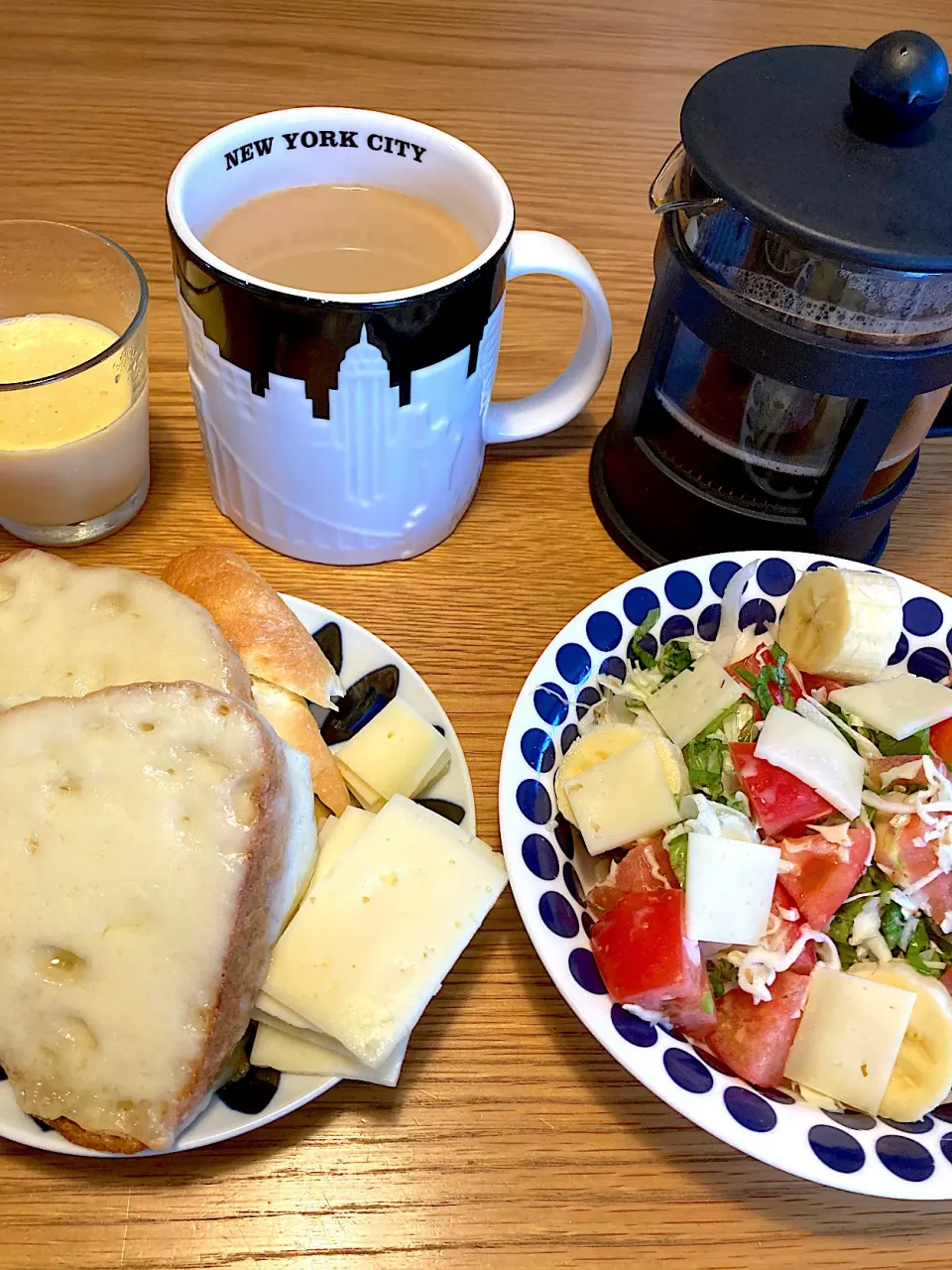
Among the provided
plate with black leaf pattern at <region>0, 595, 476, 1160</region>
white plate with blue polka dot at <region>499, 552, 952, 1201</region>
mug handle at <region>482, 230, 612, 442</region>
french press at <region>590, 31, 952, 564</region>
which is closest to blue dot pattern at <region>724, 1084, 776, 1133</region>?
white plate with blue polka dot at <region>499, 552, 952, 1201</region>

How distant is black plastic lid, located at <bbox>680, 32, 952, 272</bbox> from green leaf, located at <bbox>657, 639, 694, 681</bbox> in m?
0.32

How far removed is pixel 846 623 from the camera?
760 millimetres

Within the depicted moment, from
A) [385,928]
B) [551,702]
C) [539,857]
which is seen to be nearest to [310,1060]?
[385,928]

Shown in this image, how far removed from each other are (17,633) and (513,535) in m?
0.47

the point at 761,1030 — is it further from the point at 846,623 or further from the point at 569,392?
the point at 569,392

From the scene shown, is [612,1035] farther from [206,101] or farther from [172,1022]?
[206,101]

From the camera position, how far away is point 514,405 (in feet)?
3.20

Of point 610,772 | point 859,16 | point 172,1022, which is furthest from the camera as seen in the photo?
point 859,16

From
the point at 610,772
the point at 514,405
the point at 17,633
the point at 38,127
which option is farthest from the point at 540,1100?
the point at 38,127

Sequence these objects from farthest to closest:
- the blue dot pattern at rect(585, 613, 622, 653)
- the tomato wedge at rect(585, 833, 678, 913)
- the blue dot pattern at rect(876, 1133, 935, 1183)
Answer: the blue dot pattern at rect(585, 613, 622, 653)
the tomato wedge at rect(585, 833, 678, 913)
the blue dot pattern at rect(876, 1133, 935, 1183)

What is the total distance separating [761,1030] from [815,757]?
0.61 ft

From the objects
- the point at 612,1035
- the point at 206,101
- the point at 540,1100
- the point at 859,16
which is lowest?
the point at 540,1100

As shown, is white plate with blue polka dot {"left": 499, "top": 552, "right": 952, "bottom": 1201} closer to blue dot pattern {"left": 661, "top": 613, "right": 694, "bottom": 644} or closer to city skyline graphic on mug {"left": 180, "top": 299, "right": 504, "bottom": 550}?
blue dot pattern {"left": 661, "top": 613, "right": 694, "bottom": 644}

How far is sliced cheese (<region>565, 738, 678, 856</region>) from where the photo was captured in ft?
2.27
